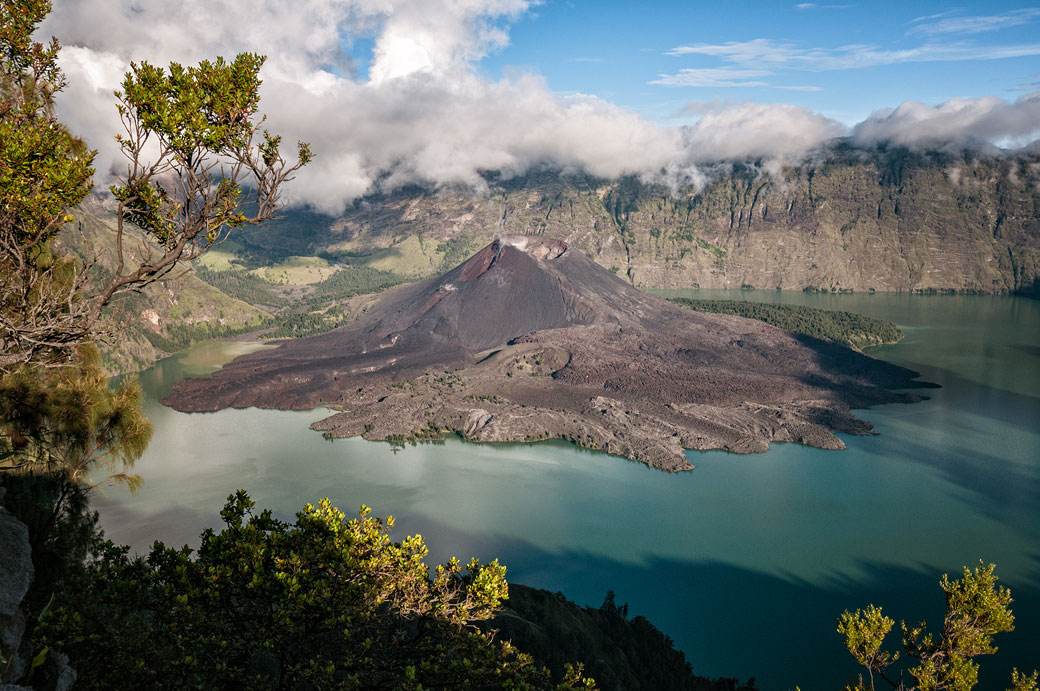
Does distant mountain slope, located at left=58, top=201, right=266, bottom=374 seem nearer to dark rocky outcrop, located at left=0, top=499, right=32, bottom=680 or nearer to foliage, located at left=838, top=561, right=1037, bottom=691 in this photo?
dark rocky outcrop, located at left=0, top=499, right=32, bottom=680

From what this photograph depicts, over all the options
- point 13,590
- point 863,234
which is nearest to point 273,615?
point 13,590

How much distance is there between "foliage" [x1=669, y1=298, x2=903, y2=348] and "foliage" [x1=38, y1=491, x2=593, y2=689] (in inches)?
3329

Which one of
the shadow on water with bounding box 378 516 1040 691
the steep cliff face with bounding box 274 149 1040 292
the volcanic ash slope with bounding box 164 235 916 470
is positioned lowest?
the shadow on water with bounding box 378 516 1040 691

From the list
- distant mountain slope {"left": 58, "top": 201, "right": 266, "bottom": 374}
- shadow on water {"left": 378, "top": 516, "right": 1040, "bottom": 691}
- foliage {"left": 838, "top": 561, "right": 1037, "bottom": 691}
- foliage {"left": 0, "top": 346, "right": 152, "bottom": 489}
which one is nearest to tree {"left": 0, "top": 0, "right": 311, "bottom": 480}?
foliage {"left": 0, "top": 346, "right": 152, "bottom": 489}

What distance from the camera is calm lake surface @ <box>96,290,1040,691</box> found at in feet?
89.0

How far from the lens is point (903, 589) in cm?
2867

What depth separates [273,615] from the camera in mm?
6812

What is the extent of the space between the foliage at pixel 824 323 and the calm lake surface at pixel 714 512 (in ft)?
103

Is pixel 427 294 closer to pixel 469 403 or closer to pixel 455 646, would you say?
pixel 469 403

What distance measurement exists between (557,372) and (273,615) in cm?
5575

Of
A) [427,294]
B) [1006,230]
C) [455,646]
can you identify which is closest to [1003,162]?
[1006,230]

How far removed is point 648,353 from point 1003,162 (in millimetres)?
165324

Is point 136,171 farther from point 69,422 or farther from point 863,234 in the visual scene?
point 863,234

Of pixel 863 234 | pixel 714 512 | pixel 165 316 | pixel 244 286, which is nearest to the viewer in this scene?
pixel 714 512
